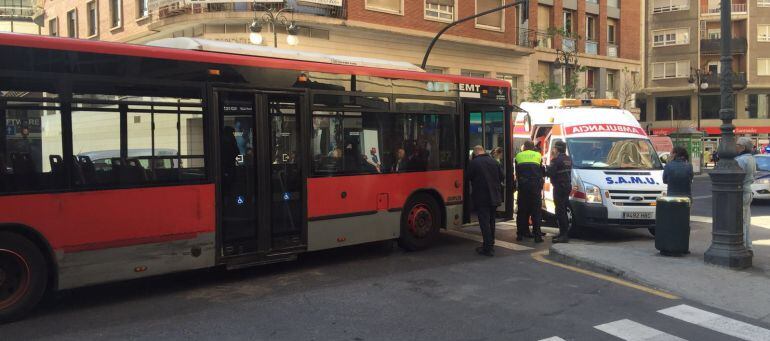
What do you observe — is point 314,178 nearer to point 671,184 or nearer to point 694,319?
point 694,319

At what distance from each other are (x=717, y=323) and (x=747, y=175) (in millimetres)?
3748

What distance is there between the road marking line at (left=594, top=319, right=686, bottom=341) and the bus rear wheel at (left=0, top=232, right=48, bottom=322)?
18.1ft

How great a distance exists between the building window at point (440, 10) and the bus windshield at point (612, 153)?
1569 centimetres

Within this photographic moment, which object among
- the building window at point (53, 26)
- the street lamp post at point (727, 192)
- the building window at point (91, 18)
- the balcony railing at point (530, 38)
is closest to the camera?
the street lamp post at point (727, 192)

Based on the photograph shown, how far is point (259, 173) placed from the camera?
23.5ft

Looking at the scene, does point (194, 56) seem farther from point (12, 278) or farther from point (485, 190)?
point (485, 190)

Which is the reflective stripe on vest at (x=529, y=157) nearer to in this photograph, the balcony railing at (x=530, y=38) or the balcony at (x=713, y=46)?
the balcony railing at (x=530, y=38)

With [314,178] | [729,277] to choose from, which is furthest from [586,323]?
[314,178]

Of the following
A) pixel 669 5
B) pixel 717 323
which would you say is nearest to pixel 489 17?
pixel 717 323

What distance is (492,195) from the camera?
8875mm

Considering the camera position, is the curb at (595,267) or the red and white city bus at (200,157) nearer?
the red and white city bus at (200,157)

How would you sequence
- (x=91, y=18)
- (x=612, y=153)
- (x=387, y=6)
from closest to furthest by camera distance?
(x=612, y=153) → (x=387, y=6) → (x=91, y=18)

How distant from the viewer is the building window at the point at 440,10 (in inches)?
1012

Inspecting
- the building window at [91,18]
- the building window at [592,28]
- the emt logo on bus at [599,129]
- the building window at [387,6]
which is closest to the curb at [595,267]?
the emt logo on bus at [599,129]
